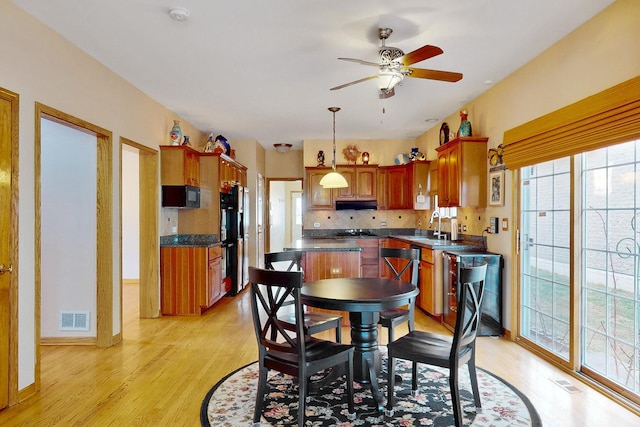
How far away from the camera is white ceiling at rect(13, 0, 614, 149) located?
8.84ft

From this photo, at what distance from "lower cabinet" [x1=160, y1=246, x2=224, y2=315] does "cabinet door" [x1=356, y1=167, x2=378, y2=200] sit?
123 inches

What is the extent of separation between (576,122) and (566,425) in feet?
6.85

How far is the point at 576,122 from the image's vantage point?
296 cm

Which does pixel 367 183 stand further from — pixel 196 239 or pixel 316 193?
pixel 196 239

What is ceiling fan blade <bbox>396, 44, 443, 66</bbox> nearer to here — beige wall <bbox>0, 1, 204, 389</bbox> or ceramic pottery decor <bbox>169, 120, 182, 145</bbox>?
beige wall <bbox>0, 1, 204, 389</bbox>

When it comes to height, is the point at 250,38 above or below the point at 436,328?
above

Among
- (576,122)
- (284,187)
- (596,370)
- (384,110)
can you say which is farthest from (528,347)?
(284,187)

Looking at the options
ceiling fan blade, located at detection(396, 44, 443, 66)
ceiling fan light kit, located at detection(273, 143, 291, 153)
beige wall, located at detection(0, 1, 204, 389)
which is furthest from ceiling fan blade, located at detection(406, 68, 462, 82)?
ceiling fan light kit, located at detection(273, 143, 291, 153)

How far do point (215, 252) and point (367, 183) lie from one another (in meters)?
3.08

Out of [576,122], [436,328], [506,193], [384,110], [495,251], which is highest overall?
[384,110]

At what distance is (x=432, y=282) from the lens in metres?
4.73

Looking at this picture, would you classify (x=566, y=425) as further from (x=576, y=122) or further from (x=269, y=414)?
(x=576, y=122)

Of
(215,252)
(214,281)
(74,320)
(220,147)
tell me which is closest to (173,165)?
(220,147)

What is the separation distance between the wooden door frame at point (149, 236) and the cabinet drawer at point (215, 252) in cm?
65
